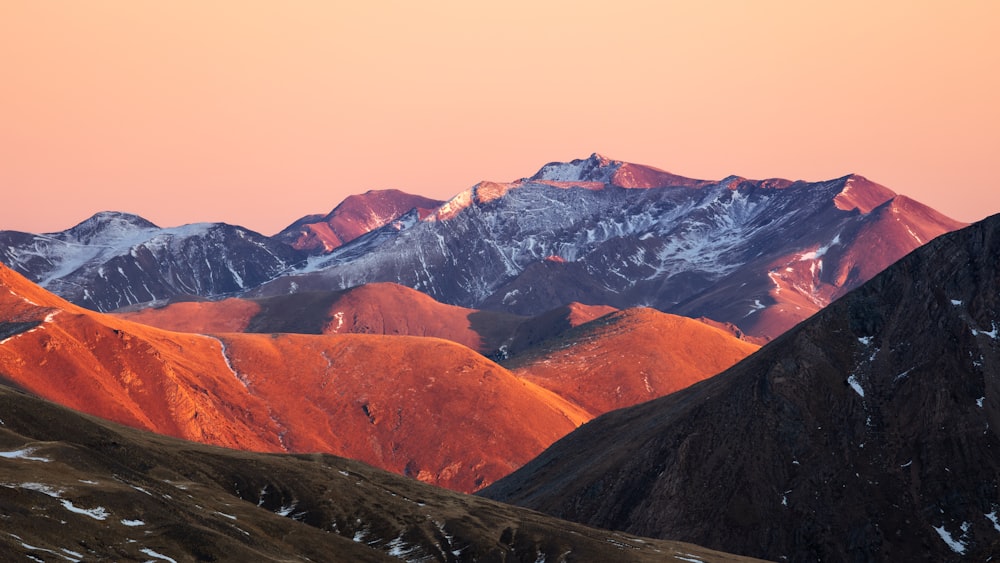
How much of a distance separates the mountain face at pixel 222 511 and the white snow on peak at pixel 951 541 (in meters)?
42.1

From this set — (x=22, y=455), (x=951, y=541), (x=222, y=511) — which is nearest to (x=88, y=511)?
(x=22, y=455)

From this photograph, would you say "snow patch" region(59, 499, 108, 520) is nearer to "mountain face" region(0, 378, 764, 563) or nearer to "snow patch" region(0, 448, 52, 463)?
"mountain face" region(0, 378, 764, 563)

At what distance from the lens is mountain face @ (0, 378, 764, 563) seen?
109 metres

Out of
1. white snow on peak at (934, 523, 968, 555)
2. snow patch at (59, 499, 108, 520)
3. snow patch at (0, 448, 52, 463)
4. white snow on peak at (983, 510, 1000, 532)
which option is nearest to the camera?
snow patch at (59, 499, 108, 520)

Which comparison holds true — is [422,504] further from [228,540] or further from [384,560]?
[228,540]

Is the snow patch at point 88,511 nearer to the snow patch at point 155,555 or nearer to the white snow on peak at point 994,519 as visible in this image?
the snow patch at point 155,555

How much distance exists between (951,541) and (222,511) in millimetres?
123828

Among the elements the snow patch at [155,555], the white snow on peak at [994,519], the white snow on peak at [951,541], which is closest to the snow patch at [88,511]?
the snow patch at [155,555]

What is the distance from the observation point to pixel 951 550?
193 metres

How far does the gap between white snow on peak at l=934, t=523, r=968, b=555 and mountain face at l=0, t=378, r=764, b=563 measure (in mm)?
42051

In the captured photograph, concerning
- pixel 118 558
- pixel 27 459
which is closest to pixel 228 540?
pixel 118 558

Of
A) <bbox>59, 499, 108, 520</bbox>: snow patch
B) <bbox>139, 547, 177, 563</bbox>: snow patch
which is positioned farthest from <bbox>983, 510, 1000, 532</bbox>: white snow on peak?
<bbox>59, 499, 108, 520</bbox>: snow patch

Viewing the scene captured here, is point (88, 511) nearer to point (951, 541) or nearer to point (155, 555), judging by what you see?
point (155, 555)

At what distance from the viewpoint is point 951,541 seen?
194375 millimetres
